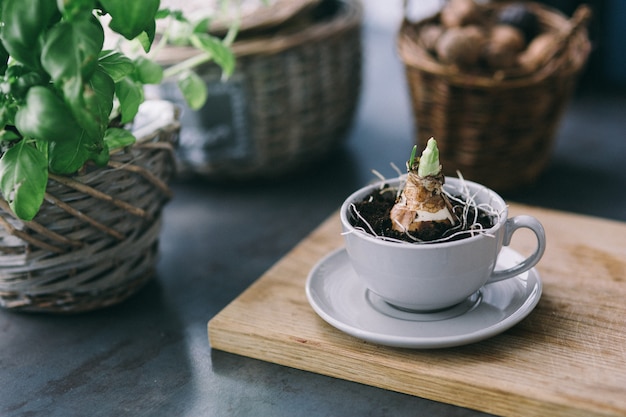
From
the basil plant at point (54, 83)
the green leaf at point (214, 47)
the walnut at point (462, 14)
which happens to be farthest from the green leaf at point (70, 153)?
the walnut at point (462, 14)

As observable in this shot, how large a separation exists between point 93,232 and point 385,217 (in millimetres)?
275

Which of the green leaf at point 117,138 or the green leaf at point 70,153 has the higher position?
the green leaf at point 70,153

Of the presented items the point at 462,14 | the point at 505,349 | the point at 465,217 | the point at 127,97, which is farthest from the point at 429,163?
the point at 462,14

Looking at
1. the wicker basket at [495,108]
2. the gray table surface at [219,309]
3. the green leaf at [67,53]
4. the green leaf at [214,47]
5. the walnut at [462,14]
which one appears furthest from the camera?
the walnut at [462,14]

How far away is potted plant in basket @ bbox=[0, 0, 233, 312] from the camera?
1.68 ft

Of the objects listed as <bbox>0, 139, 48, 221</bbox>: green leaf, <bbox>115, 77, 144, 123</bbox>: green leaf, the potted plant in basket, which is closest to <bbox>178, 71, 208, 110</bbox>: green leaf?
the potted plant in basket

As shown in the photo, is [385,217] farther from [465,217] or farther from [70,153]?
[70,153]

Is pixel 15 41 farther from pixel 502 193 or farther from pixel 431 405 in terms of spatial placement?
pixel 502 193

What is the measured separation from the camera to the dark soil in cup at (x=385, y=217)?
60 cm

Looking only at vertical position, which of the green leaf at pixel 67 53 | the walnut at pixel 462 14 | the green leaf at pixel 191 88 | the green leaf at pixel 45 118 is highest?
the green leaf at pixel 67 53

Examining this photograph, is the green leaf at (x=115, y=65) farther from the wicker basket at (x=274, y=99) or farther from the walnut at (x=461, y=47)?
the walnut at (x=461, y=47)

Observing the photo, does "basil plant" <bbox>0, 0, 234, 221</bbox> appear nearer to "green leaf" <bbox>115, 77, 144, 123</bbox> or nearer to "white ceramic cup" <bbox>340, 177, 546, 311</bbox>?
"green leaf" <bbox>115, 77, 144, 123</bbox>

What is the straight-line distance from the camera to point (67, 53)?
1.65ft

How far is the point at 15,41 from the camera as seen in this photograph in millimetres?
518
